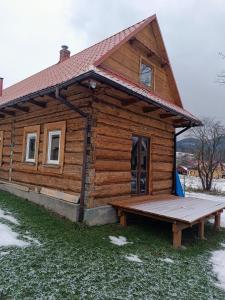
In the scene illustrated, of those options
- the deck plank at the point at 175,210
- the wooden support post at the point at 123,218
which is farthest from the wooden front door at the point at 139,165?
the wooden support post at the point at 123,218

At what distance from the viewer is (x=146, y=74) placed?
964cm

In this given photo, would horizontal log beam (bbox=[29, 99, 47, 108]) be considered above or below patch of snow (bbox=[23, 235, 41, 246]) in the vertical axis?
above

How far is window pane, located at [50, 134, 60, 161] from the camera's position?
7886 mm

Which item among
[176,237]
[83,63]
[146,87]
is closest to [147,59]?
[146,87]

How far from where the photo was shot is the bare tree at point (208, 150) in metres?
18.2

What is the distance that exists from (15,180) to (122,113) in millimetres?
4723

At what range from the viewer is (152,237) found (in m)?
6.35

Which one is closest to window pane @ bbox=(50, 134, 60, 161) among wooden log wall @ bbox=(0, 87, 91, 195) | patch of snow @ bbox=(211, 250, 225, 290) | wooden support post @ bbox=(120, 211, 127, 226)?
wooden log wall @ bbox=(0, 87, 91, 195)

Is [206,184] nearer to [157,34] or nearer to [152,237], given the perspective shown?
[157,34]

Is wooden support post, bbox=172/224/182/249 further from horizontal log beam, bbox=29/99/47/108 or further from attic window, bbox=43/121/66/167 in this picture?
horizontal log beam, bbox=29/99/47/108

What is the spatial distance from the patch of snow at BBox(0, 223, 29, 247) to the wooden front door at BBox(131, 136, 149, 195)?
150 inches

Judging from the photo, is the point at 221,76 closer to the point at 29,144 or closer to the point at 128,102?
the point at 128,102

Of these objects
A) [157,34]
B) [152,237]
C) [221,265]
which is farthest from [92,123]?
[157,34]

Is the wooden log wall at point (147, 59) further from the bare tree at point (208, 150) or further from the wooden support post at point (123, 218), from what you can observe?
the bare tree at point (208, 150)
